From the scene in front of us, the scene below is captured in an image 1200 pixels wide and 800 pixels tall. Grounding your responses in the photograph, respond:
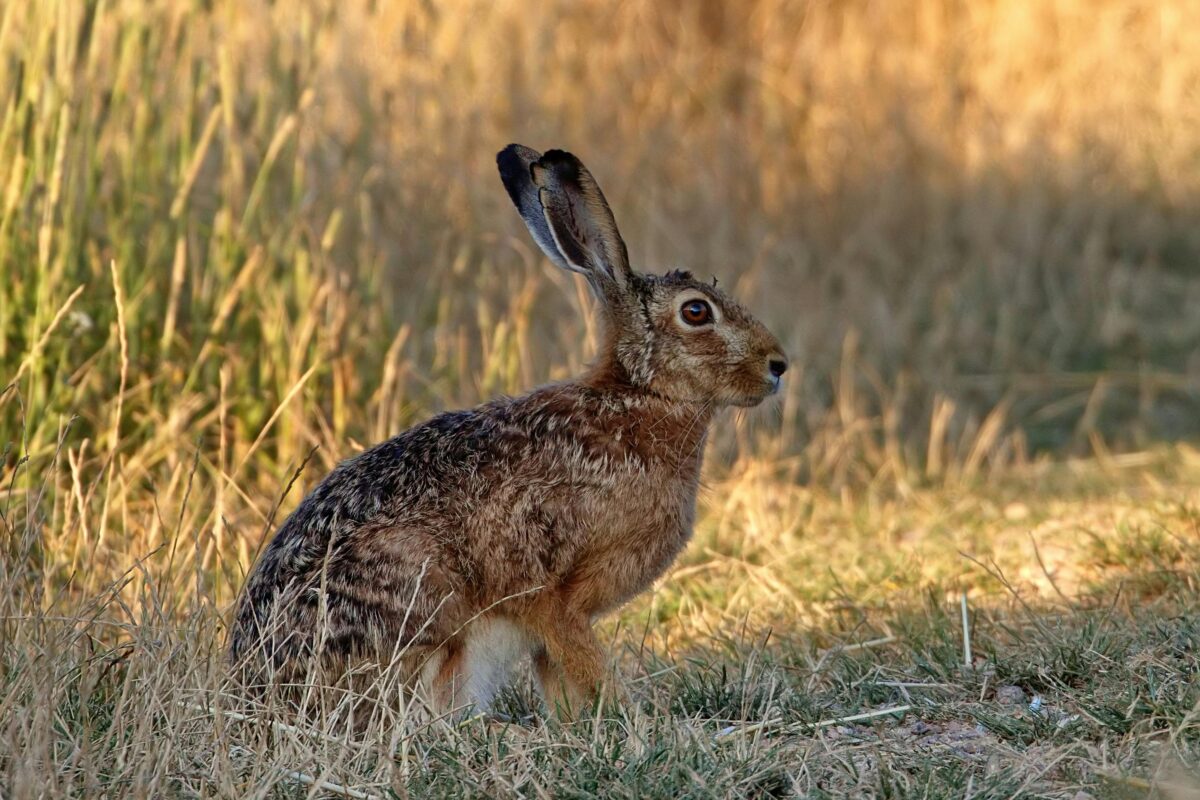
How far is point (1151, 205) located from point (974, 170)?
145cm

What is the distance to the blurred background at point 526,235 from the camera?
590 centimetres

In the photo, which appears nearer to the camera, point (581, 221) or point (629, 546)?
point (629, 546)

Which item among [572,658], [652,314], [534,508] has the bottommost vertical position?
[572,658]

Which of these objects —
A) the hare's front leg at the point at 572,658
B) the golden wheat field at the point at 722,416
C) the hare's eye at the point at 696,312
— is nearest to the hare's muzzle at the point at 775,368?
the hare's eye at the point at 696,312

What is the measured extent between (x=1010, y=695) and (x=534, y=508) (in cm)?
133

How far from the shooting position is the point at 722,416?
5.07 metres

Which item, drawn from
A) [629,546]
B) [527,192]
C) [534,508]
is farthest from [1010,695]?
[527,192]

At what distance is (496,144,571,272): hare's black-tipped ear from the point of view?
440 centimetres

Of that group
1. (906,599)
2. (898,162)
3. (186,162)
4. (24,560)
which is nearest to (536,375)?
(186,162)

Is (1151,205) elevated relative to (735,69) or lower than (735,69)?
lower

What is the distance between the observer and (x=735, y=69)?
11.3 m

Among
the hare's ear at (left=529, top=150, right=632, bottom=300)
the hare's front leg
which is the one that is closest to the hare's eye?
the hare's ear at (left=529, top=150, right=632, bottom=300)

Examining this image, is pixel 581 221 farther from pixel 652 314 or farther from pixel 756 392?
pixel 756 392

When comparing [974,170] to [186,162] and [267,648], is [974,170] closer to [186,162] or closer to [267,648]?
[186,162]
